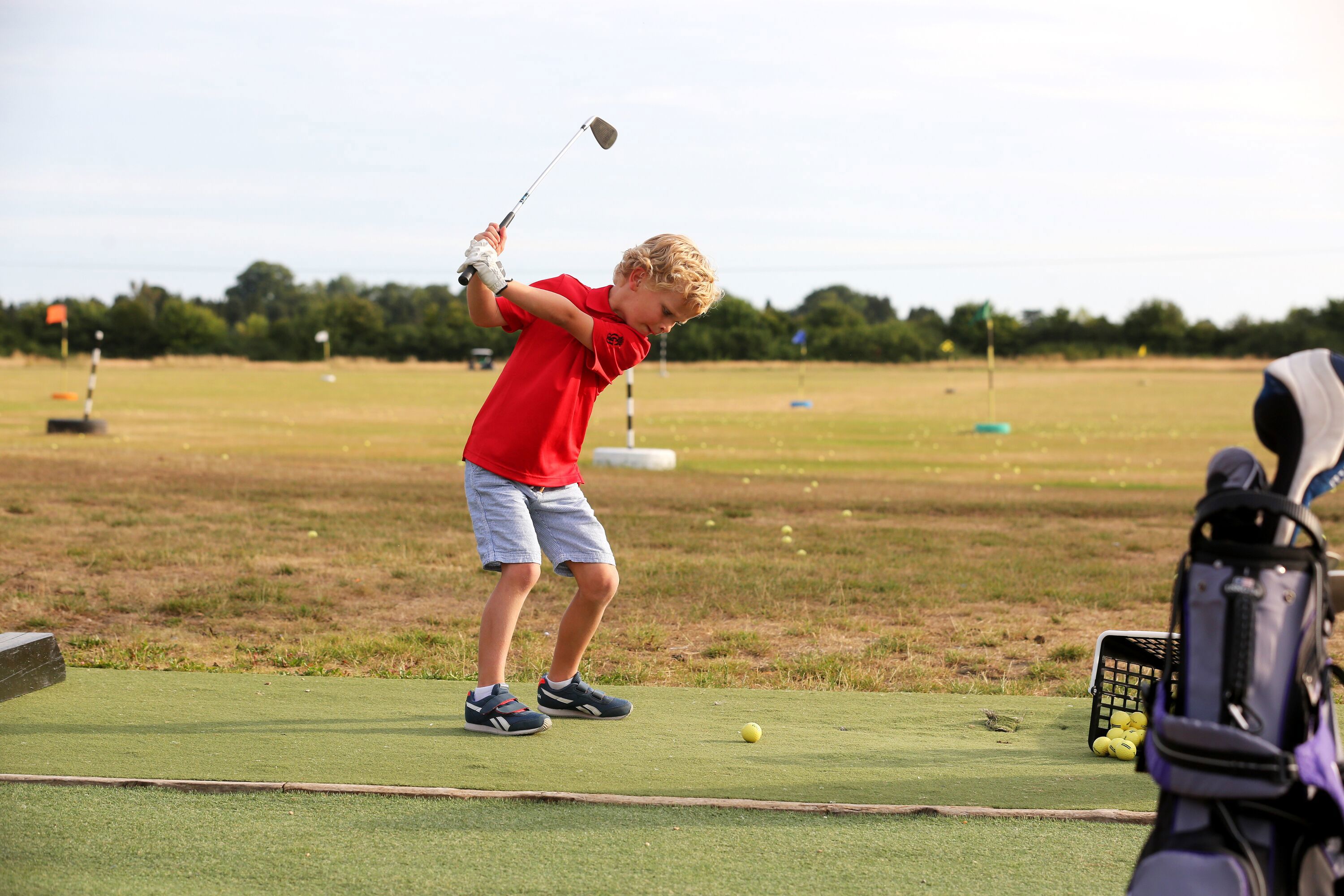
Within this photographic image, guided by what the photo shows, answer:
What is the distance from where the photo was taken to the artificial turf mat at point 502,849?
3152 mm

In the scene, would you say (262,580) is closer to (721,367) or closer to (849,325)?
(721,367)

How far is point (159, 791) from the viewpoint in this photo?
3857 millimetres

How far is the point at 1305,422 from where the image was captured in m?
2.33

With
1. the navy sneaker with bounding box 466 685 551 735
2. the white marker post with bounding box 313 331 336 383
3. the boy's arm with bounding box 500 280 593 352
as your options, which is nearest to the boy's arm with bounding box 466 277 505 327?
the boy's arm with bounding box 500 280 593 352

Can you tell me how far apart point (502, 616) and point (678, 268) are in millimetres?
1389

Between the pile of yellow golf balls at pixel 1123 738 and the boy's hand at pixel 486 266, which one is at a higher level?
the boy's hand at pixel 486 266

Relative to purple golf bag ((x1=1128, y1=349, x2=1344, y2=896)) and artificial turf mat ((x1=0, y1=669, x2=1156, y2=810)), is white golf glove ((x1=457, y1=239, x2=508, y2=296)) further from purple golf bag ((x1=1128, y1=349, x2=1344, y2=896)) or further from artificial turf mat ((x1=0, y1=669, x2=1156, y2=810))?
purple golf bag ((x1=1128, y1=349, x2=1344, y2=896))

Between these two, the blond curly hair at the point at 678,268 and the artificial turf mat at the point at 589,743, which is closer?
the artificial turf mat at the point at 589,743

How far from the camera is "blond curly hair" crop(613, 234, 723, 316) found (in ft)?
14.6

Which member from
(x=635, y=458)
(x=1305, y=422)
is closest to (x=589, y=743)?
(x=1305, y=422)

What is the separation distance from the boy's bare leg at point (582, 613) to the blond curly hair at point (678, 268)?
1.04 m

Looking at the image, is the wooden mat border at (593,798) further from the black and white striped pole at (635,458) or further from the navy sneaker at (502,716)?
the black and white striped pole at (635,458)

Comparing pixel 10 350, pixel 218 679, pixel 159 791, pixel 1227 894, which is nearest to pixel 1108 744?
pixel 1227 894

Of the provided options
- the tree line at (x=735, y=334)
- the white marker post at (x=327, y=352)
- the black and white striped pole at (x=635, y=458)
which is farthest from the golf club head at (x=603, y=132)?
the tree line at (x=735, y=334)
